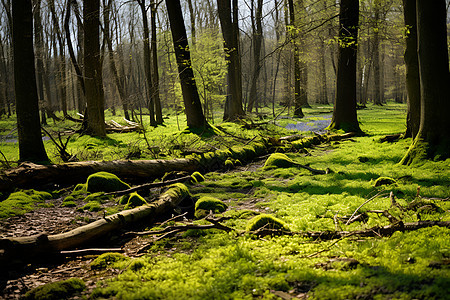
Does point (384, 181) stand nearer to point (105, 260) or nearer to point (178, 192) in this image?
point (178, 192)

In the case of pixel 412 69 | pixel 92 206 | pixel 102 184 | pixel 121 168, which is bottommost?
→ pixel 92 206

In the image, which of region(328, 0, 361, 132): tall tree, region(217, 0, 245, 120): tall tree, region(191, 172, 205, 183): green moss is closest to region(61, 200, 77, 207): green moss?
region(191, 172, 205, 183): green moss

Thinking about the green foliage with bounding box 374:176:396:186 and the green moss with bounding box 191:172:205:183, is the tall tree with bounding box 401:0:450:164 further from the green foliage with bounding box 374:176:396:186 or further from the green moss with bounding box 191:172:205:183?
the green moss with bounding box 191:172:205:183

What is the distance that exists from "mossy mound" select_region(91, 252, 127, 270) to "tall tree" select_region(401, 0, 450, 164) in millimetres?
7318

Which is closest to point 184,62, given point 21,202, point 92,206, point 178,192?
point 178,192

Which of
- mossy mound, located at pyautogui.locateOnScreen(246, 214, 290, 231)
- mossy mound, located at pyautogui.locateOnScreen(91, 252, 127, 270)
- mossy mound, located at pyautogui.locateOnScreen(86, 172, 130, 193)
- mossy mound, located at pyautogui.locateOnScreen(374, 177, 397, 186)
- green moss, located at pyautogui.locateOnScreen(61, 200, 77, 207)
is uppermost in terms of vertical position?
mossy mound, located at pyautogui.locateOnScreen(86, 172, 130, 193)

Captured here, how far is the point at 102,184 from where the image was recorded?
7.51 metres

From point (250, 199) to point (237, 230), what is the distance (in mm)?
2329

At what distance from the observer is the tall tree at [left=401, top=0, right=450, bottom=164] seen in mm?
7488

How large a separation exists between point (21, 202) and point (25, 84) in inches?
174

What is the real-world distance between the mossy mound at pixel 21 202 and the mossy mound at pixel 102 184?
895 millimetres

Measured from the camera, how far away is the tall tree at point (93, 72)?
14.9 m

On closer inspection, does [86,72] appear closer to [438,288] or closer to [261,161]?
[261,161]

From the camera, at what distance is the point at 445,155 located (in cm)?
739
